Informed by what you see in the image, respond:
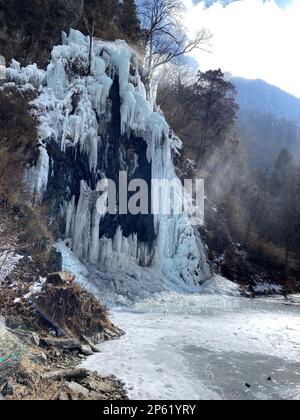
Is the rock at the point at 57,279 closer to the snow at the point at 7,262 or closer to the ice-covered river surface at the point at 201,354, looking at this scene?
the snow at the point at 7,262

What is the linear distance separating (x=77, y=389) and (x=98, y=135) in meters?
13.4

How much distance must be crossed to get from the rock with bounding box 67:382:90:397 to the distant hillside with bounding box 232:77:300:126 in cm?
13919

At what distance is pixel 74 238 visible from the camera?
1619cm

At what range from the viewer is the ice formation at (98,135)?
16.5 meters

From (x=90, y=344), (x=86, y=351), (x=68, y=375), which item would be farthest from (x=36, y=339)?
(x=68, y=375)

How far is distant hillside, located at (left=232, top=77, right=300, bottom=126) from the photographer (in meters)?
140

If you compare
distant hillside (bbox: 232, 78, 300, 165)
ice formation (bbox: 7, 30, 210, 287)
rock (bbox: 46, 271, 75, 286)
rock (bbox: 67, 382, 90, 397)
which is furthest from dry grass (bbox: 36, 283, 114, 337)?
distant hillside (bbox: 232, 78, 300, 165)

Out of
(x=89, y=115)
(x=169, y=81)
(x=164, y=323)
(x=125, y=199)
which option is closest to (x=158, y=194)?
(x=125, y=199)

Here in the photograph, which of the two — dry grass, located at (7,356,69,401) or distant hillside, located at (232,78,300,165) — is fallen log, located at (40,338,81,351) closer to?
dry grass, located at (7,356,69,401)

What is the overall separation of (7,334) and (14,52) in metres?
14.7

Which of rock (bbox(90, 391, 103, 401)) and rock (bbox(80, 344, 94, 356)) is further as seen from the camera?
rock (bbox(80, 344, 94, 356))

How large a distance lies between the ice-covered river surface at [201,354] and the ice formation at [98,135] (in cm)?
321

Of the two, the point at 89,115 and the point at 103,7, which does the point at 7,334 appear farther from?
the point at 103,7

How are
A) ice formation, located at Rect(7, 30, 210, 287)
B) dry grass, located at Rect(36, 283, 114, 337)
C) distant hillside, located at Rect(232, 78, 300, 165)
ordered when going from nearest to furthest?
dry grass, located at Rect(36, 283, 114, 337) → ice formation, located at Rect(7, 30, 210, 287) → distant hillside, located at Rect(232, 78, 300, 165)
